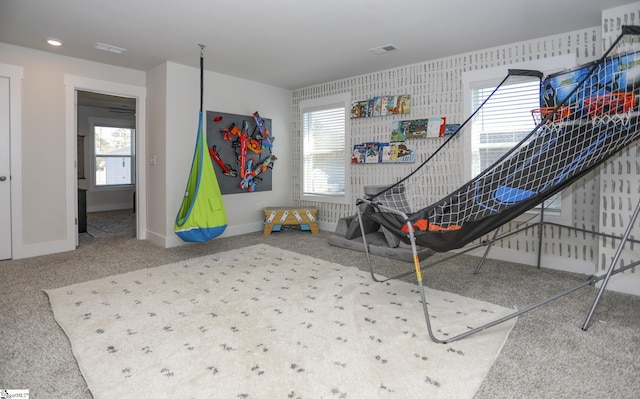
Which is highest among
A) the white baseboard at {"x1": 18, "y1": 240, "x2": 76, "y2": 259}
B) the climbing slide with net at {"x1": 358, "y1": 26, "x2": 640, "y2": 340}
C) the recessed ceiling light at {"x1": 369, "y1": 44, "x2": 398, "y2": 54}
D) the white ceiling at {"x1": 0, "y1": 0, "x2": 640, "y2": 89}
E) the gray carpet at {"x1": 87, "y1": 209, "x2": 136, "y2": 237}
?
the recessed ceiling light at {"x1": 369, "y1": 44, "x2": 398, "y2": 54}

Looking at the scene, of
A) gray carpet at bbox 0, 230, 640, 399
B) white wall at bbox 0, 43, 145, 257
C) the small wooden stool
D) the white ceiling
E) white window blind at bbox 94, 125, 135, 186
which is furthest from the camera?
white window blind at bbox 94, 125, 135, 186

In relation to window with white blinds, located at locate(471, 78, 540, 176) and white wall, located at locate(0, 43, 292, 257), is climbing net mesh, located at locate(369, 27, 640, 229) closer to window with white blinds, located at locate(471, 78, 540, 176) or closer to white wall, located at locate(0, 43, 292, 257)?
window with white blinds, located at locate(471, 78, 540, 176)

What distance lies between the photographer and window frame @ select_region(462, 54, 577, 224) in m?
3.39

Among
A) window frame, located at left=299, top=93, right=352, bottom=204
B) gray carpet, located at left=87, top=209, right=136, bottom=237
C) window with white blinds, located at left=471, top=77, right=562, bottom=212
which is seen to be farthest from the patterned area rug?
gray carpet, located at left=87, top=209, right=136, bottom=237

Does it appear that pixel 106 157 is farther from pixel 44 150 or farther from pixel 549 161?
pixel 549 161

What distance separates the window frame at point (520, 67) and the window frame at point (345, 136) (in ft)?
5.40

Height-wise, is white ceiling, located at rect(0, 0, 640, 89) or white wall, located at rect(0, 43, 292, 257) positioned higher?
white ceiling, located at rect(0, 0, 640, 89)

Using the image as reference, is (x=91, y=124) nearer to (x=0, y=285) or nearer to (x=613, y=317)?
(x=0, y=285)

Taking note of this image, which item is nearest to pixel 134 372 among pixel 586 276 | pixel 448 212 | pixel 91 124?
pixel 448 212

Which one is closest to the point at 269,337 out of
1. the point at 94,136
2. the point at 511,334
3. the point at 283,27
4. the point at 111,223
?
the point at 511,334

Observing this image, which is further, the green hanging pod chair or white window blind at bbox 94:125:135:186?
white window blind at bbox 94:125:135:186

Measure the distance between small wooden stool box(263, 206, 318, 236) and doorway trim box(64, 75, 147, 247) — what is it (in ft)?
5.31

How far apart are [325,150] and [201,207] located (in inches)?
89.8

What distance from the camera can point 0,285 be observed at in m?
2.90
